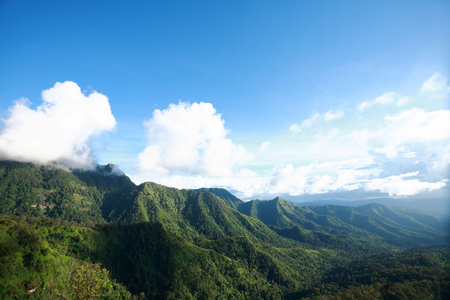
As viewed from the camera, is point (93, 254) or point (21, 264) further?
point (93, 254)

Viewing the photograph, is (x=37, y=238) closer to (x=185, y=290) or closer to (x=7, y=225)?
(x=7, y=225)

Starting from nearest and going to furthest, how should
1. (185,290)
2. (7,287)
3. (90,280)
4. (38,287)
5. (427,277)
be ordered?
(90,280), (7,287), (38,287), (427,277), (185,290)

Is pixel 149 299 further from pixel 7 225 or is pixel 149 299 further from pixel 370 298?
pixel 370 298

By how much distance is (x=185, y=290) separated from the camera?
620 feet

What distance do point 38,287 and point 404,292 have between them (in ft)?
805

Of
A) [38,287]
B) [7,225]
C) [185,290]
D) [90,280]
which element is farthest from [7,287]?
[185,290]

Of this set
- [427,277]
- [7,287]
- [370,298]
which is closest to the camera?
[7,287]

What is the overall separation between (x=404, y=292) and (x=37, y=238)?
267927 millimetres

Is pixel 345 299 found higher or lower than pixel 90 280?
lower

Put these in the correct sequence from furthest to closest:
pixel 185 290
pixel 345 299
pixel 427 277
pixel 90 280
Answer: pixel 185 290, pixel 427 277, pixel 345 299, pixel 90 280

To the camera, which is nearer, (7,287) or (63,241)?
(7,287)

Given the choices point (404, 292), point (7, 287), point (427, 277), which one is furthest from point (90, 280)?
point (427, 277)

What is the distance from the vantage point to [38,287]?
11612 centimetres

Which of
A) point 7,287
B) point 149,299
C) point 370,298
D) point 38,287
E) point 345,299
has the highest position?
point 7,287
